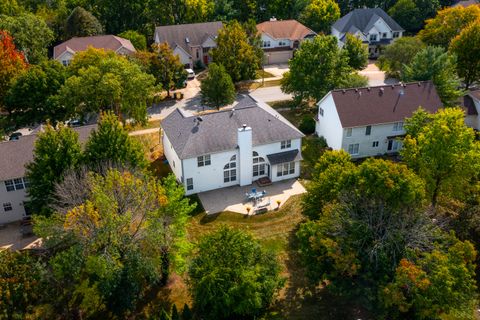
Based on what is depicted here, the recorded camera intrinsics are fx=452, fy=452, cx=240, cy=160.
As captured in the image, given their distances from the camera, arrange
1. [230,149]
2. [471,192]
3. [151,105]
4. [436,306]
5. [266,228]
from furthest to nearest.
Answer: [151,105]
[230,149]
[266,228]
[471,192]
[436,306]

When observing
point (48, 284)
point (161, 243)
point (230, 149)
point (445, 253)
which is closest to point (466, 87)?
point (230, 149)

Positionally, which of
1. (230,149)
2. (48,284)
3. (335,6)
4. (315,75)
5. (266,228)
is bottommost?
(266,228)

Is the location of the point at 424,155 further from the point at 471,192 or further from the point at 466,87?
the point at 466,87

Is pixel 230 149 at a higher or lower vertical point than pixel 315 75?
lower

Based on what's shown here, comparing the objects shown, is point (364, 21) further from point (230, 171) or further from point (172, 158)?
point (172, 158)

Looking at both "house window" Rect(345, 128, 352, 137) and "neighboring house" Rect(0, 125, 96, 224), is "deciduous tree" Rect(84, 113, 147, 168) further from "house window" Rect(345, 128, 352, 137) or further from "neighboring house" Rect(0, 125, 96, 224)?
"house window" Rect(345, 128, 352, 137)

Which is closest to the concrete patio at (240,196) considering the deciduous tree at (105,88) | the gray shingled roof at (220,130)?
the gray shingled roof at (220,130)
